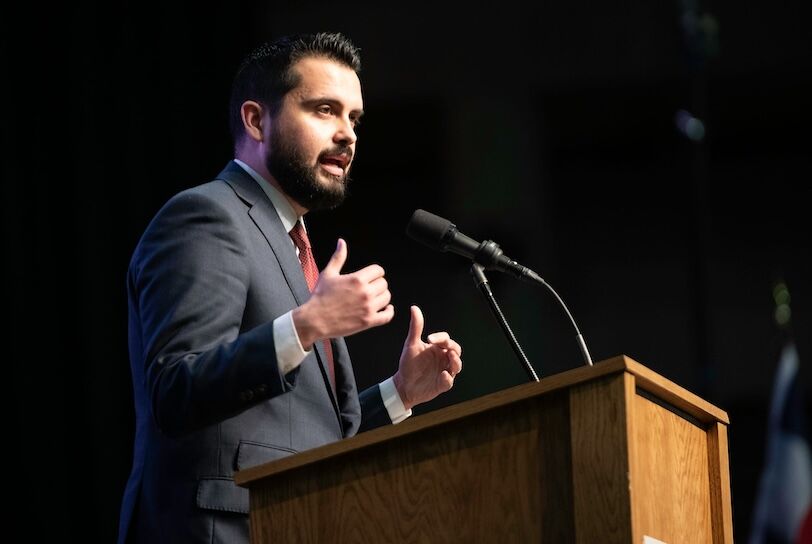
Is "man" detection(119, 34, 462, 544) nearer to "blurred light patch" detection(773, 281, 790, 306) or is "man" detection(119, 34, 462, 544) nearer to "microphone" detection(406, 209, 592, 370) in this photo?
"microphone" detection(406, 209, 592, 370)

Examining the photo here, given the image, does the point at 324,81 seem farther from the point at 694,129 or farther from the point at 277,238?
the point at 694,129

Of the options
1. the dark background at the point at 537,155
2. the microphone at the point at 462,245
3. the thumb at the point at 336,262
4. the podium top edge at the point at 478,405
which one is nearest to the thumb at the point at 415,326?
the microphone at the point at 462,245

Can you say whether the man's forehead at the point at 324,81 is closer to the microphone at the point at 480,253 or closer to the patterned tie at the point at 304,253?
the patterned tie at the point at 304,253

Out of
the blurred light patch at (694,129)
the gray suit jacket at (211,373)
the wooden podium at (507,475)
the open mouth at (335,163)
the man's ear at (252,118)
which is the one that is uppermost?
the blurred light patch at (694,129)

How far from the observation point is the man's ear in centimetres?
252

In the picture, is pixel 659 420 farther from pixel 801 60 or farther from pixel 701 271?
pixel 801 60

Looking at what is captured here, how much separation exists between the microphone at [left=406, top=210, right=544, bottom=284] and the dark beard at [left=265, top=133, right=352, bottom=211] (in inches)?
13.9

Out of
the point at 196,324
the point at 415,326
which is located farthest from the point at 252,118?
the point at 196,324

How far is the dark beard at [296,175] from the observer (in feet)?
7.90

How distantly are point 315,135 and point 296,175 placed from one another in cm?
11

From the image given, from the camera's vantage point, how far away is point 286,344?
1.82m

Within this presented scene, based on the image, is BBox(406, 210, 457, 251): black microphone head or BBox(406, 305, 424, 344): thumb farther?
BBox(406, 305, 424, 344): thumb

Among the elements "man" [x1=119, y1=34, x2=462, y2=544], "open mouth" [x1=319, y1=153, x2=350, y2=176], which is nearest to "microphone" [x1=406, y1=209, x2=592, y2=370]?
"man" [x1=119, y1=34, x2=462, y2=544]

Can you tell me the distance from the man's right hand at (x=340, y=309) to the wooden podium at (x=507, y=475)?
0.21 m
